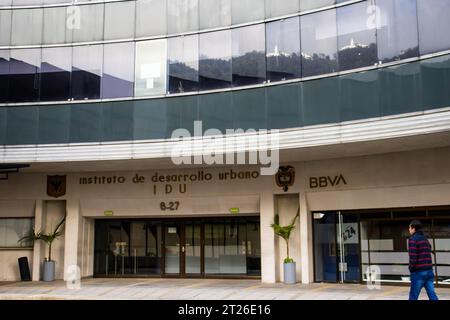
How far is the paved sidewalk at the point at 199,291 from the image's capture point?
51.8 ft

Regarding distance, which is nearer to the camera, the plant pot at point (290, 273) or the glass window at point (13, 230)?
the plant pot at point (290, 273)

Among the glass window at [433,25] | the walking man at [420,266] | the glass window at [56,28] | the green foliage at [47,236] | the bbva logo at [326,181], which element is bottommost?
the walking man at [420,266]

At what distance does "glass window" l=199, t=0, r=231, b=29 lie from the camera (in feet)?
62.2

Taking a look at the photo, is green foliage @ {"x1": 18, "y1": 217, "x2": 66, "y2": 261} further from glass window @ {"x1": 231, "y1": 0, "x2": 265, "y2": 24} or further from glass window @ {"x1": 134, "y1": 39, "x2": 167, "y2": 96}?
glass window @ {"x1": 231, "y1": 0, "x2": 265, "y2": 24}

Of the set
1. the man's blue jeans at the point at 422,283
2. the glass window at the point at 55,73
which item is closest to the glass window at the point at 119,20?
the glass window at the point at 55,73

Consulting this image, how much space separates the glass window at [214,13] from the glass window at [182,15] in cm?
Answer: 26

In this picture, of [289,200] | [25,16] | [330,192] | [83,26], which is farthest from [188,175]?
[25,16]

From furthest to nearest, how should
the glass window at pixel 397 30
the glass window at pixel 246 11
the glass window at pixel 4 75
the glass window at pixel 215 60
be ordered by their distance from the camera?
the glass window at pixel 4 75, the glass window at pixel 215 60, the glass window at pixel 246 11, the glass window at pixel 397 30

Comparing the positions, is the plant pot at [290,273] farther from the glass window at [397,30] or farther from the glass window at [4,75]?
the glass window at [4,75]

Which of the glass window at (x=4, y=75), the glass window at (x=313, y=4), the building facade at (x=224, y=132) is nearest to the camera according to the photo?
the building facade at (x=224, y=132)

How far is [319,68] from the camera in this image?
1723 centimetres

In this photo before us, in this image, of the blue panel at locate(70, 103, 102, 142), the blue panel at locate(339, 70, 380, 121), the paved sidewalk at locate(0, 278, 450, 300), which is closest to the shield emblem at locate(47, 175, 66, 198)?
the blue panel at locate(70, 103, 102, 142)
